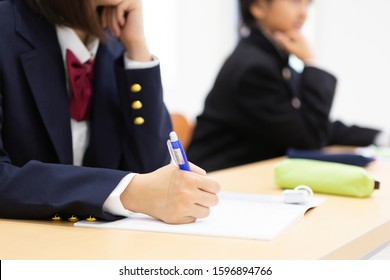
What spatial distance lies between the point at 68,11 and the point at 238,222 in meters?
0.61

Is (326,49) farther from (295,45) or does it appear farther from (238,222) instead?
(238,222)

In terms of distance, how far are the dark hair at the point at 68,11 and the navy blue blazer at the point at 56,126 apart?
3 centimetres

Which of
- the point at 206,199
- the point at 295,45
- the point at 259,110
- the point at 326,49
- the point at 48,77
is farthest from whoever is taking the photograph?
the point at 326,49

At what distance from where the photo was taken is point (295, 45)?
252 centimetres

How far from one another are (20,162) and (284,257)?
2.23 ft

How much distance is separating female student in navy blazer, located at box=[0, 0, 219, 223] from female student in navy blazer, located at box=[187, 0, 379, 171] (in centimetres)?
79

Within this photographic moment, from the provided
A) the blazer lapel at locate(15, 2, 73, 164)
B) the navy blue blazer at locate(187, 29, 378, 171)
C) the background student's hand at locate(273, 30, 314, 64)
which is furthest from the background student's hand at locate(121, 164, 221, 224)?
the background student's hand at locate(273, 30, 314, 64)

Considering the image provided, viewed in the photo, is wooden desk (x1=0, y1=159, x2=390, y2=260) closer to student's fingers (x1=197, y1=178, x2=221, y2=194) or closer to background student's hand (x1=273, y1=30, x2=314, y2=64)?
student's fingers (x1=197, y1=178, x2=221, y2=194)

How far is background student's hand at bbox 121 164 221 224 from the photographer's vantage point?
106cm

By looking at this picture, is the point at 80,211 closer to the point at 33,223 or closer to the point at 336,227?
the point at 33,223

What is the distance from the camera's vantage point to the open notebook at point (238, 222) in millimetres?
1009

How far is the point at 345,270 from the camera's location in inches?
35.7

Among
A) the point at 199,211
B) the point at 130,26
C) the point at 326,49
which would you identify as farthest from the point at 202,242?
the point at 326,49

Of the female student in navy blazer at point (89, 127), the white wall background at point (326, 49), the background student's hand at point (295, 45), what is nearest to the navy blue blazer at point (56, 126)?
the female student in navy blazer at point (89, 127)
